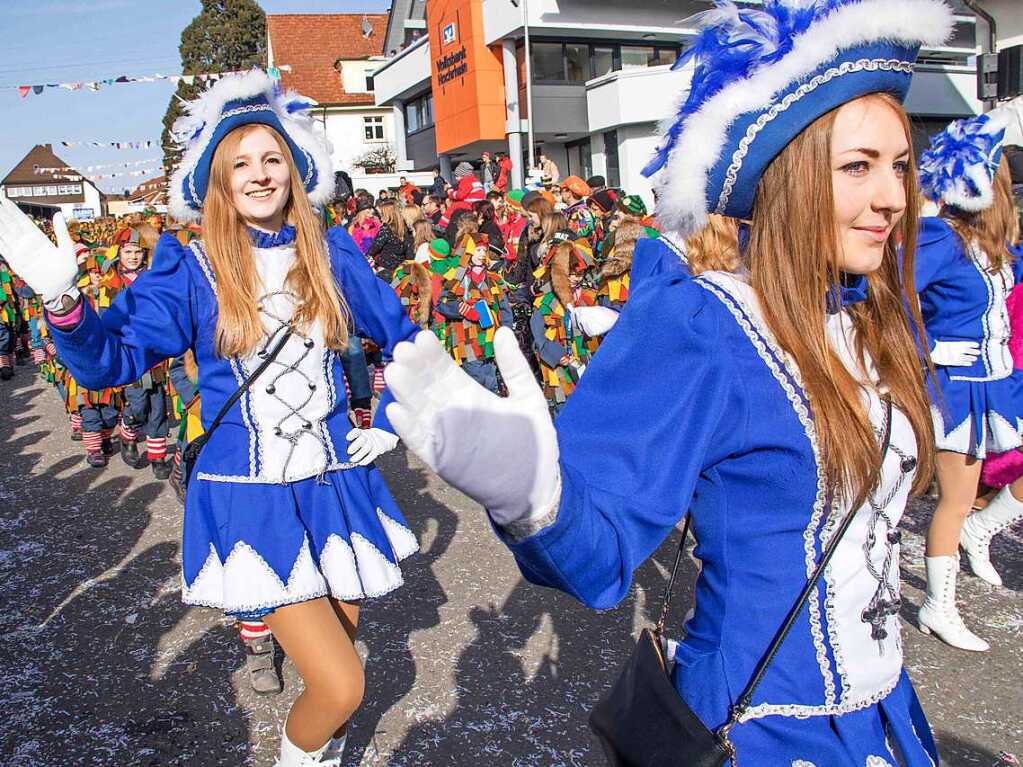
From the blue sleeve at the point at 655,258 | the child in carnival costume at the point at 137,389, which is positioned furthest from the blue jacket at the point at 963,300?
the child in carnival costume at the point at 137,389

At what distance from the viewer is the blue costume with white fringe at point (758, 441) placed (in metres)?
1.15

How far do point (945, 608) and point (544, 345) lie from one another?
4.72 meters

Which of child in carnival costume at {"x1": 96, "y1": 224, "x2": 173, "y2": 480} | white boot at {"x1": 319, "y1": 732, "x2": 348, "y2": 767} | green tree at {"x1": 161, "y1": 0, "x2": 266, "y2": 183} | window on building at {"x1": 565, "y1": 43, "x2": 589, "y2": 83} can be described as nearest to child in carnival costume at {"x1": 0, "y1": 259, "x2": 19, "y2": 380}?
child in carnival costume at {"x1": 96, "y1": 224, "x2": 173, "y2": 480}

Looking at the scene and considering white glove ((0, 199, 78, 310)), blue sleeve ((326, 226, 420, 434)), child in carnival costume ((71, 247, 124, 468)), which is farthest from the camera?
child in carnival costume ((71, 247, 124, 468))

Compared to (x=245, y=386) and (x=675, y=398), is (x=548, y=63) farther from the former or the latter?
(x=675, y=398)

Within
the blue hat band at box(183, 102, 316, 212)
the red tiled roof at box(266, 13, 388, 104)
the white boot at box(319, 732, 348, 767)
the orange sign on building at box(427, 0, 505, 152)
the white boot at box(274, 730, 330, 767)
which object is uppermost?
the red tiled roof at box(266, 13, 388, 104)

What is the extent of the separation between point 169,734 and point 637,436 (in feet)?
9.34

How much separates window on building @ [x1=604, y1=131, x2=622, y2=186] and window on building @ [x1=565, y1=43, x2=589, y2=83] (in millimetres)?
2002

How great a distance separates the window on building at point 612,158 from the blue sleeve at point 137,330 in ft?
79.4

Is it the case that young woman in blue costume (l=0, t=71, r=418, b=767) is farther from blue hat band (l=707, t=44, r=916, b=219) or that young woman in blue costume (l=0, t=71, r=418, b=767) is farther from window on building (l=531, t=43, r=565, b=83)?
window on building (l=531, t=43, r=565, b=83)

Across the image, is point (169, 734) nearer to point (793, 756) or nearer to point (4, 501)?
point (793, 756)

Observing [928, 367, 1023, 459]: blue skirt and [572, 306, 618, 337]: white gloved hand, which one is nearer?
[572, 306, 618, 337]: white gloved hand

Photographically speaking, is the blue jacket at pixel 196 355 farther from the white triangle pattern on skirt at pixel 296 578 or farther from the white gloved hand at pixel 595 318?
the white gloved hand at pixel 595 318

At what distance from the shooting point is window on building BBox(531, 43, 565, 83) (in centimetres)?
2608
